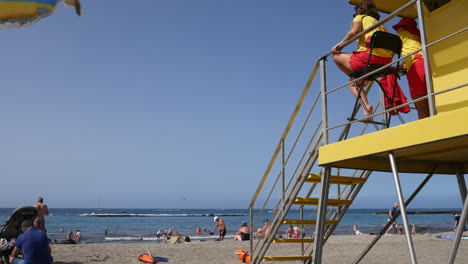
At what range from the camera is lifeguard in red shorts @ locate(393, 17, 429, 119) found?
18.4 feet

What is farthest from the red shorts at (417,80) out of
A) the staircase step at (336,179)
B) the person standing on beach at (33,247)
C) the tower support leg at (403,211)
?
the person standing on beach at (33,247)

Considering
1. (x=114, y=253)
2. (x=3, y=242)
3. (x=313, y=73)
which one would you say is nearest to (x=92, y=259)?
(x=114, y=253)

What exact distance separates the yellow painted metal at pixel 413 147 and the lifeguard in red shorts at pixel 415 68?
66 centimetres

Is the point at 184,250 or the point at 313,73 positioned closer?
the point at 313,73

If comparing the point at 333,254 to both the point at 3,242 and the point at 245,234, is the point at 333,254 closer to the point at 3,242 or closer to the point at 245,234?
the point at 245,234

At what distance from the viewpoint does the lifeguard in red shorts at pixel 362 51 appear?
18.8 ft

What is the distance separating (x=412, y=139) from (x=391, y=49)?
1.49 metres

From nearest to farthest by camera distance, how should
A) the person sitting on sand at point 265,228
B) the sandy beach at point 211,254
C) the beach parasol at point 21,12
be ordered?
the beach parasol at point 21,12 → the person sitting on sand at point 265,228 → the sandy beach at point 211,254

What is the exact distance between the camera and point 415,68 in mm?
5688

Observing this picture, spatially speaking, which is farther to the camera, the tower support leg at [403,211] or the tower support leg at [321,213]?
the tower support leg at [321,213]

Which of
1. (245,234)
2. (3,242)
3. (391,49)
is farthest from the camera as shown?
(245,234)

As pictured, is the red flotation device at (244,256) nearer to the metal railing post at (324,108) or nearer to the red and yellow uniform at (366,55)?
the metal railing post at (324,108)

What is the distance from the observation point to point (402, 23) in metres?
6.12

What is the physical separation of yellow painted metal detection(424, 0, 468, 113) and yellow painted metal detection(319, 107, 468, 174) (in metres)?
0.62
